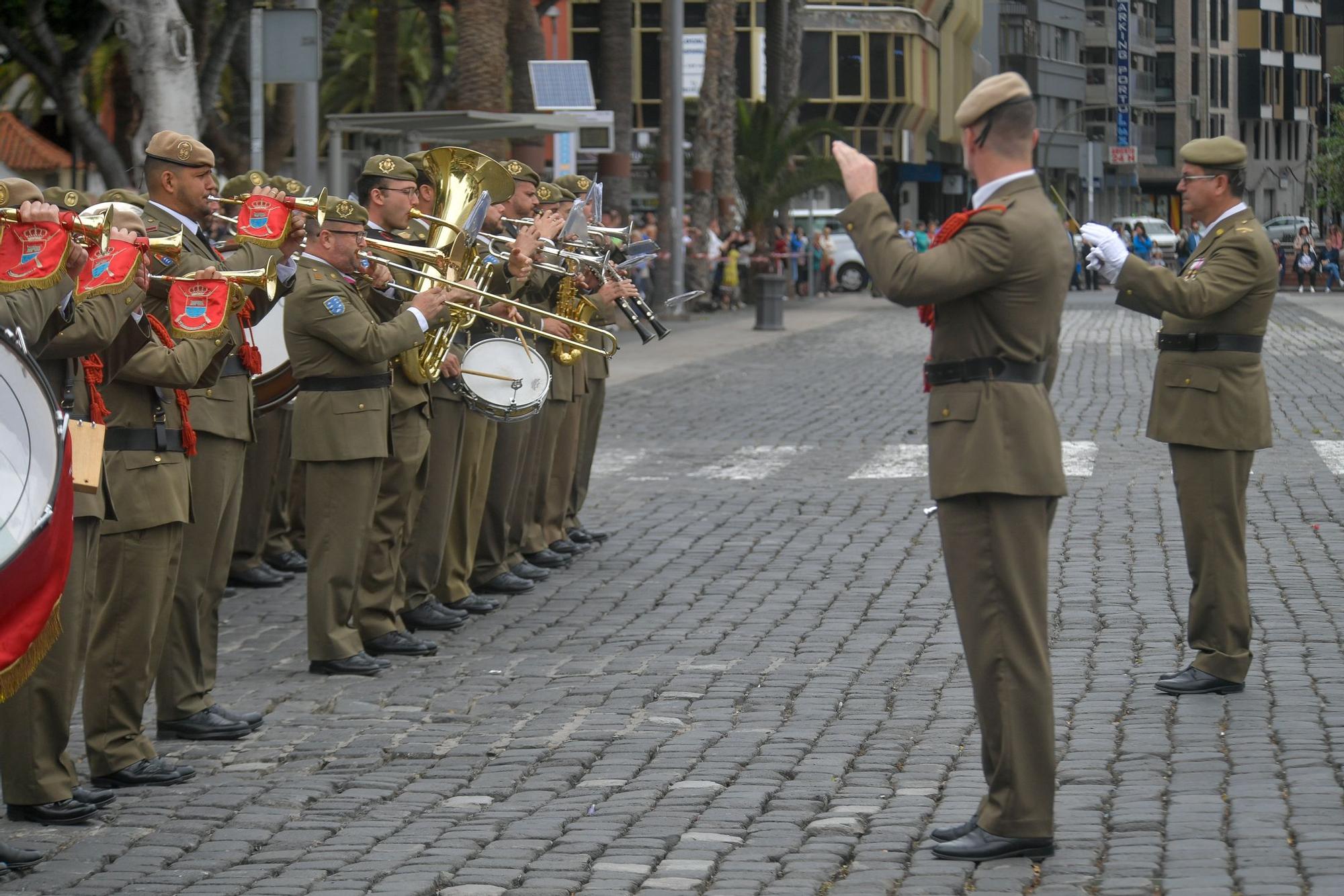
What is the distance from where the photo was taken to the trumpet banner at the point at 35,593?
195 inches

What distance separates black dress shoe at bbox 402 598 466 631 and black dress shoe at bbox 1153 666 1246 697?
10.9ft

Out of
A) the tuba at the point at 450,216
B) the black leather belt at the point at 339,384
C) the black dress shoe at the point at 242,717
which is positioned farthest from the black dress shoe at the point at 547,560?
the black dress shoe at the point at 242,717

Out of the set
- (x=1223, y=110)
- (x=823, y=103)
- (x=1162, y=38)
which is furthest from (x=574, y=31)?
(x=1223, y=110)

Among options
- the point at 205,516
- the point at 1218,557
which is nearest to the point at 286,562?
the point at 205,516

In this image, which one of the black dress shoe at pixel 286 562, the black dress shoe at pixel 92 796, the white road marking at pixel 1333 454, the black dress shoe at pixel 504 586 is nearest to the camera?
the black dress shoe at pixel 92 796

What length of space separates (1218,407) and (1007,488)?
91.5 inches

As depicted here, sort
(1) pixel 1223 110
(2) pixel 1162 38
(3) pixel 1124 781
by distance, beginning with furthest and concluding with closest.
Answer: (1) pixel 1223 110, (2) pixel 1162 38, (3) pixel 1124 781

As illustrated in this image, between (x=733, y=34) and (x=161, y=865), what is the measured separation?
114 ft

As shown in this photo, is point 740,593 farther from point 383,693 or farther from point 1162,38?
point 1162,38

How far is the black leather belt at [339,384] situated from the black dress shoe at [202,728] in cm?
156

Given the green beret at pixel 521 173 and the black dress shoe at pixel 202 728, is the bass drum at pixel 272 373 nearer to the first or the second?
the green beret at pixel 521 173

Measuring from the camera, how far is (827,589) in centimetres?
1012

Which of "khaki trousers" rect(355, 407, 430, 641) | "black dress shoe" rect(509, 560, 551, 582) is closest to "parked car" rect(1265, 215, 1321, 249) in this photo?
"black dress shoe" rect(509, 560, 551, 582)

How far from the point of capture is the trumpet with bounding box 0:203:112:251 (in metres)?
5.51
